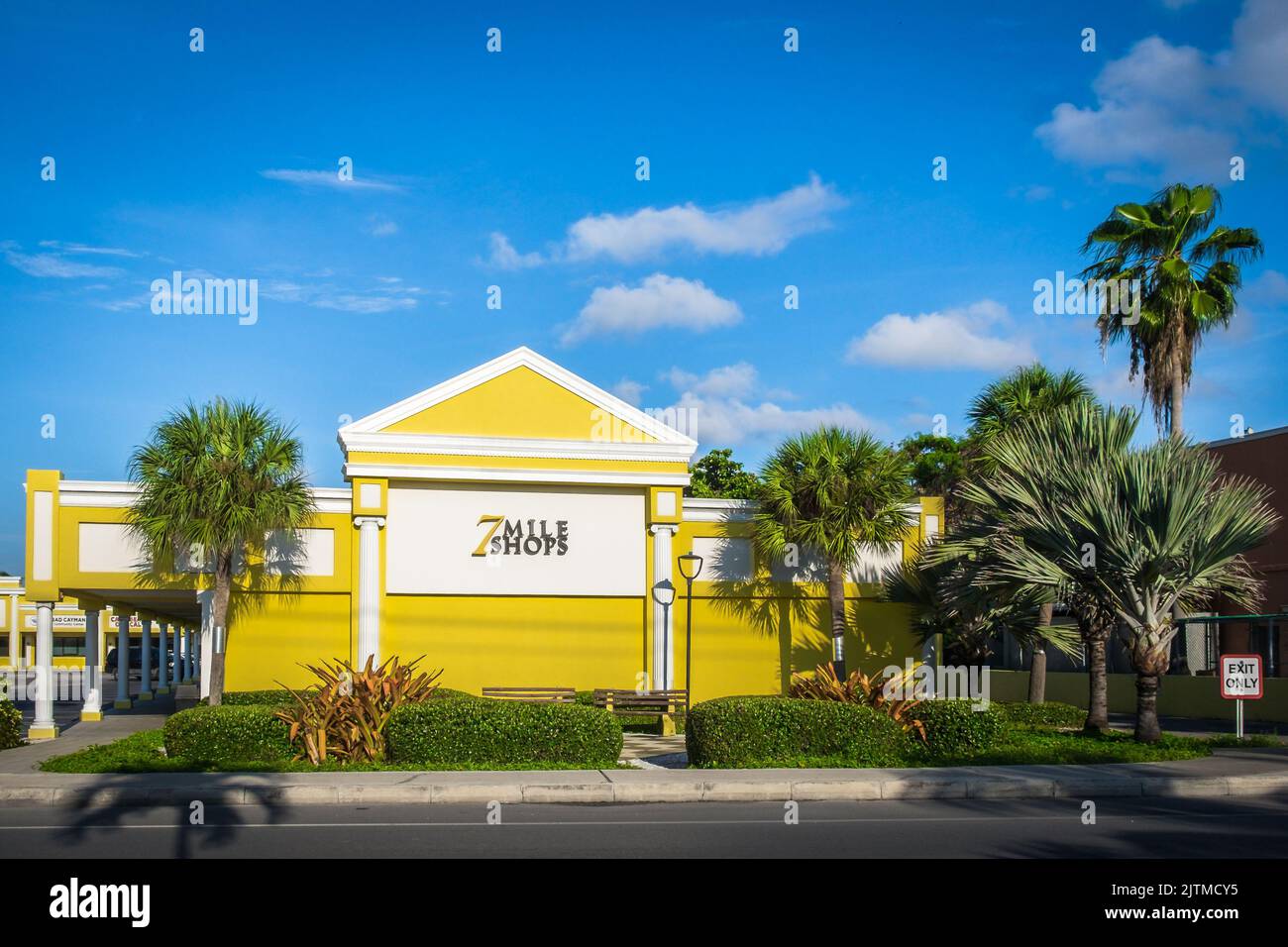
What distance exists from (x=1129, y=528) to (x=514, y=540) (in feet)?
46.6

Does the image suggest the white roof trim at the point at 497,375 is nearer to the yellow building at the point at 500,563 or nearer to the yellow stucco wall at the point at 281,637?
the yellow building at the point at 500,563

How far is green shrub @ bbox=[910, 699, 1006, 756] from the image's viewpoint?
17.8m

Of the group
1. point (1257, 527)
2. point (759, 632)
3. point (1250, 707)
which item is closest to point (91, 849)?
point (1257, 527)

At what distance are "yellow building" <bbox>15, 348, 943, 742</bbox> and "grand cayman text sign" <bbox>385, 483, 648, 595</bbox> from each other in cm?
4

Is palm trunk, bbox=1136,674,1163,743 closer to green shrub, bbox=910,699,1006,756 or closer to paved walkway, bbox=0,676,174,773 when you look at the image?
green shrub, bbox=910,699,1006,756

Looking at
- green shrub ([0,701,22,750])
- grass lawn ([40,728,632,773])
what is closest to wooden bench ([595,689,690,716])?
grass lawn ([40,728,632,773])

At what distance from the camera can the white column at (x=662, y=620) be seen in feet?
94.2

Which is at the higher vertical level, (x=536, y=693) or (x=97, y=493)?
(x=97, y=493)

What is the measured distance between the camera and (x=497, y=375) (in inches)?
1104

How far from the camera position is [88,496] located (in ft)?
86.4

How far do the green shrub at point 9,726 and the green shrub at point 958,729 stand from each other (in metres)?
15.8

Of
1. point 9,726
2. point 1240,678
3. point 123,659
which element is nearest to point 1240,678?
point 1240,678

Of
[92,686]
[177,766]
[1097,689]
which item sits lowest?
[92,686]

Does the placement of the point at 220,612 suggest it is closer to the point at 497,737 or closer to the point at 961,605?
the point at 497,737
